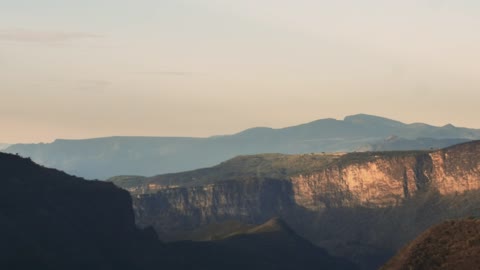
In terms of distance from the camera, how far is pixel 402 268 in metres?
200

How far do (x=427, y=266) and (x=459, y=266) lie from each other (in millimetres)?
7606

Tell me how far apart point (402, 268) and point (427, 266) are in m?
4.64

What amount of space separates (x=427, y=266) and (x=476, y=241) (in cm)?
992

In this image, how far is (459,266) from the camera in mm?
191125

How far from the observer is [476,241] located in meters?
200

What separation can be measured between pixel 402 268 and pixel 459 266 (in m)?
12.0

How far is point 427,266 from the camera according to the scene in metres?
197

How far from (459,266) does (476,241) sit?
10094 millimetres
